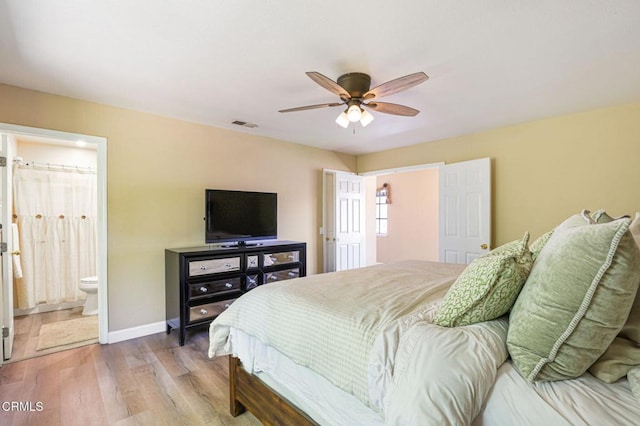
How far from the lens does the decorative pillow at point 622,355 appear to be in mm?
937

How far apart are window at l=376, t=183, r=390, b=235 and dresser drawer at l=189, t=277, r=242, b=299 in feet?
15.8

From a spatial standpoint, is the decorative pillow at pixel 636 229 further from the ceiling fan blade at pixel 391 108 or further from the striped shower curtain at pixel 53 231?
the striped shower curtain at pixel 53 231

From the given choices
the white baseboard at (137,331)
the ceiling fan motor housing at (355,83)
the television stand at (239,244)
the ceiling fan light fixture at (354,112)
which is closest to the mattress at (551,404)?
the ceiling fan light fixture at (354,112)

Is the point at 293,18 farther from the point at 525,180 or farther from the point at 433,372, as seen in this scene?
the point at 525,180

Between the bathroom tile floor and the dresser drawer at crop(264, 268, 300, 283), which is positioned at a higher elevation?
the dresser drawer at crop(264, 268, 300, 283)

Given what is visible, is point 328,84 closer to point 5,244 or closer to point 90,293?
point 5,244

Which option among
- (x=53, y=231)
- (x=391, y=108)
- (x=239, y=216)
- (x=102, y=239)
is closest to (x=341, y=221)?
(x=239, y=216)

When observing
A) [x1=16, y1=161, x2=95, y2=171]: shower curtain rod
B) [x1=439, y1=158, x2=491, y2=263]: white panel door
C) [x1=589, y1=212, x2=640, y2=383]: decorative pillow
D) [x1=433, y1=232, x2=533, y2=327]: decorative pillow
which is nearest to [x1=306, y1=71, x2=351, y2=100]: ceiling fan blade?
A: [x1=433, y1=232, x2=533, y2=327]: decorative pillow

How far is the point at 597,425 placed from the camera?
79 cm

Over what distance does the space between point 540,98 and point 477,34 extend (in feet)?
4.89

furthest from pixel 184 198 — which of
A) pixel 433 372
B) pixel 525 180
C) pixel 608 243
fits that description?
pixel 525 180

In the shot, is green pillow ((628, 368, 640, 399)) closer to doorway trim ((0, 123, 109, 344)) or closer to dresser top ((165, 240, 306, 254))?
dresser top ((165, 240, 306, 254))

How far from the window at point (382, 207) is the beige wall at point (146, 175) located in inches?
157

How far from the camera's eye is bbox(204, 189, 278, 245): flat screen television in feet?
11.9
